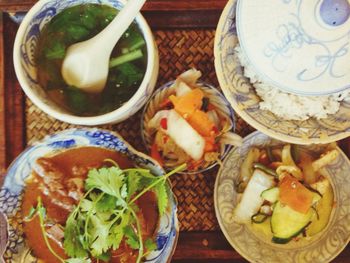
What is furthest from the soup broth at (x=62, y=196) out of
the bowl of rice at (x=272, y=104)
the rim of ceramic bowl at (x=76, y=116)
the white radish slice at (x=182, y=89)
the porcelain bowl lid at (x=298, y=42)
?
the porcelain bowl lid at (x=298, y=42)

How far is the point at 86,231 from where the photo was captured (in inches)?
61.6

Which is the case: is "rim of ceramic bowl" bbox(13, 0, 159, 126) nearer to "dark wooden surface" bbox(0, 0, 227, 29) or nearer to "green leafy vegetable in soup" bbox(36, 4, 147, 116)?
"green leafy vegetable in soup" bbox(36, 4, 147, 116)

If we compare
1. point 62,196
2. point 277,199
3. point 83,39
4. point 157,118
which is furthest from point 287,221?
point 83,39

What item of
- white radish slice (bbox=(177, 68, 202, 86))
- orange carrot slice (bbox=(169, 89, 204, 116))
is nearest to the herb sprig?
orange carrot slice (bbox=(169, 89, 204, 116))

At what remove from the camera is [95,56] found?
1629 millimetres

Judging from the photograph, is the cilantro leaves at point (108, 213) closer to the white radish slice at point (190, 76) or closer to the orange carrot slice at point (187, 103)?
the orange carrot slice at point (187, 103)

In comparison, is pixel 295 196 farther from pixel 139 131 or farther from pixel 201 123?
pixel 139 131

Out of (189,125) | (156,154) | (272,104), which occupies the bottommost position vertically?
(156,154)

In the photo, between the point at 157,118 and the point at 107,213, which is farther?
the point at 157,118

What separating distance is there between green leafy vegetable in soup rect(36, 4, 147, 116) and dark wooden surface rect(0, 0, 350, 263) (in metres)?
0.18

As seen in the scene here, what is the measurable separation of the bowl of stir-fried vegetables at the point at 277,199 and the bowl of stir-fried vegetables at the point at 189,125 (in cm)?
9

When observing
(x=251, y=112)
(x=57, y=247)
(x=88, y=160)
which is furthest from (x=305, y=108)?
(x=57, y=247)

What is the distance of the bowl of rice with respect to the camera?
162 centimetres

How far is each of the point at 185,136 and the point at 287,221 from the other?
14.8 inches
